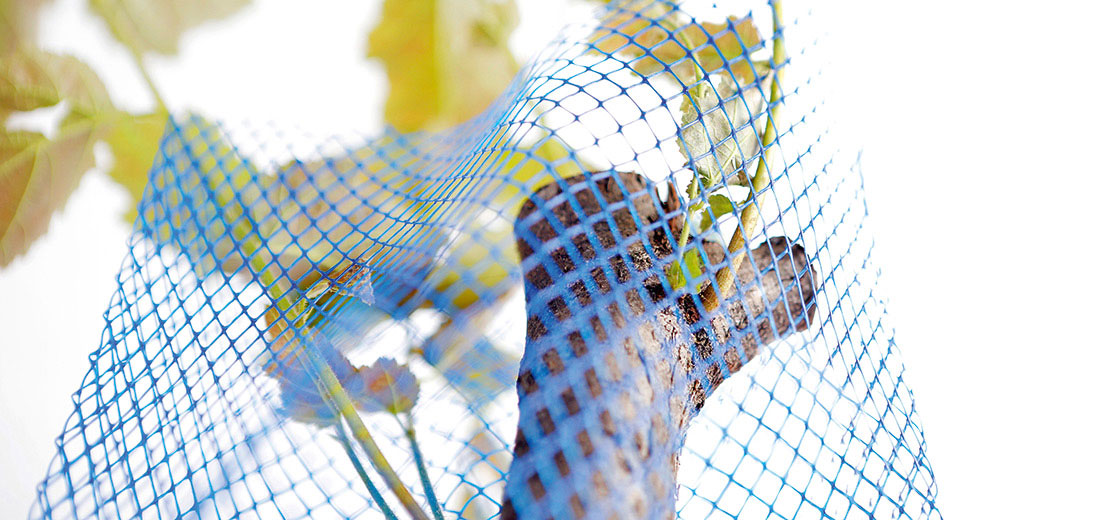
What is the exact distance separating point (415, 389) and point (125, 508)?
14 cm

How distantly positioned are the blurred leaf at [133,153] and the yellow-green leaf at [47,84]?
1.7 inches

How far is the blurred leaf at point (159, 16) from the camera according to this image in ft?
1.66

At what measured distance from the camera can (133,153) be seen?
0.53 meters

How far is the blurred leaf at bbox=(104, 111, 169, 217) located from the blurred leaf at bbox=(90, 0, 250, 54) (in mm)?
56

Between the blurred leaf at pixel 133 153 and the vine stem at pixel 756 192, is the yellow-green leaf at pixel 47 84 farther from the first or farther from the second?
the vine stem at pixel 756 192

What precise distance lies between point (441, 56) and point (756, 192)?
0.33 meters

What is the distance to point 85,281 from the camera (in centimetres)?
69

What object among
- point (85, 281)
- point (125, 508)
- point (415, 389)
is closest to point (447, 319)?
point (415, 389)

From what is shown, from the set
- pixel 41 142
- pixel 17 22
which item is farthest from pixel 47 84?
pixel 17 22

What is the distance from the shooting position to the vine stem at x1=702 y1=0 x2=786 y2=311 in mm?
336

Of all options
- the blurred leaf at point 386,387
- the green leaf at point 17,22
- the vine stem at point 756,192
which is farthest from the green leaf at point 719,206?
the green leaf at point 17,22

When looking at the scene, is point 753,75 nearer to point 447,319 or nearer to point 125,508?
point 447,319

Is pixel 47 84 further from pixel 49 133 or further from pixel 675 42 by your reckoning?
pixel 675 42

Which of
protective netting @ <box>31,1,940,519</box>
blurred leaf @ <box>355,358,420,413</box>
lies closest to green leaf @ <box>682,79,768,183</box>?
protective netting @ <box>31,1,940,519</box>
